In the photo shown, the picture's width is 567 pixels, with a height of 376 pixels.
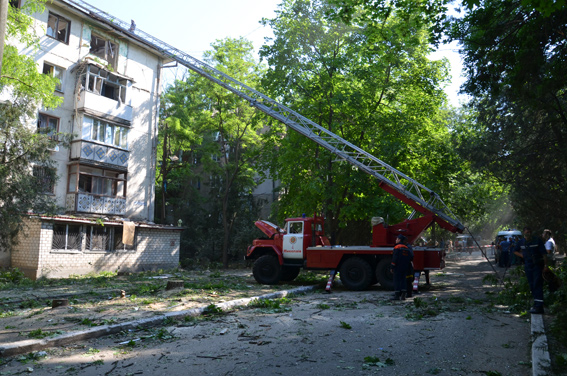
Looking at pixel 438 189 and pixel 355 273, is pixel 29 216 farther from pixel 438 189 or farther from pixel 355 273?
pixel 438 189

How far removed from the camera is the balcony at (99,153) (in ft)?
78.5

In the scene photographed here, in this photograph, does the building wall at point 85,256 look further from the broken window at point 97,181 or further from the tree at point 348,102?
the tree at point 348,102

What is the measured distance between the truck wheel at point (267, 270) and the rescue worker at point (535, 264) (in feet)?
29.0

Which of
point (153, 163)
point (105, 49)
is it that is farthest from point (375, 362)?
point (105, 49)

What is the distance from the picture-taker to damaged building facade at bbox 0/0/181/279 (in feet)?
74.0

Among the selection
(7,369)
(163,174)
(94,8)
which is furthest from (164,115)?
(7,369)

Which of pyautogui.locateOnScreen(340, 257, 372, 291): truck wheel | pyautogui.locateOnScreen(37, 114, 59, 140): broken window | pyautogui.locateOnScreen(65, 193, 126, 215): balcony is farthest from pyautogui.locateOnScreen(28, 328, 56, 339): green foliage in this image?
pyautogui.locateOnScreen(37, 114, 59, 140): broken window

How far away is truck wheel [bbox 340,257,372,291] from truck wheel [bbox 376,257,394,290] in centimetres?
30

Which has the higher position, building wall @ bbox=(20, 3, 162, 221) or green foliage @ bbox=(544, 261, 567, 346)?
building wall @ bbox=(20, 3, 162, 221)

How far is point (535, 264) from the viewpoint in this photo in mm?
9500

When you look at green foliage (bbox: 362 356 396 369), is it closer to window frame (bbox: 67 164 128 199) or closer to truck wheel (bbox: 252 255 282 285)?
truck wheel (bbox: 252 255 282 285)

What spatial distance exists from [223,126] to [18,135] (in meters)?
16.5

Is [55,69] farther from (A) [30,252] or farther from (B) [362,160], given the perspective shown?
(B) [362,160]

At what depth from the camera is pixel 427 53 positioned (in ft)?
73.8
